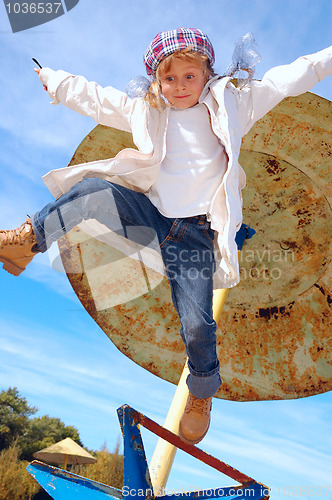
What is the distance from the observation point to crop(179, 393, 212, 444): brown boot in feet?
8.87

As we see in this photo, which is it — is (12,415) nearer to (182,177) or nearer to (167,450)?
(167,450)

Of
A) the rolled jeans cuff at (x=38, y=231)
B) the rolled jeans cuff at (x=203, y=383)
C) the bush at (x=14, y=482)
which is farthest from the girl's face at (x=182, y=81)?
the bush at (x=14, y=482)

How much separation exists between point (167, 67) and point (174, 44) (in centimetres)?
13

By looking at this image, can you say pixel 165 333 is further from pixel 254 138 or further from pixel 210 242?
pixel 210 242

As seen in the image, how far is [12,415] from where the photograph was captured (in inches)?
656

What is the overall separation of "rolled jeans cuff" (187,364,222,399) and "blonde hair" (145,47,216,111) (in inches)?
60.5

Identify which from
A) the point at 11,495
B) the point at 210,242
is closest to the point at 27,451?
the point at 11,495

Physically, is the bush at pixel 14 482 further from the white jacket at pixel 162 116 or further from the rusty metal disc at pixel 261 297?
the white jacket at pixel 162 116

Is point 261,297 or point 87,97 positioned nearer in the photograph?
point 87,97

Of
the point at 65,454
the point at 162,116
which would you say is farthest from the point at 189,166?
the point at 65,454

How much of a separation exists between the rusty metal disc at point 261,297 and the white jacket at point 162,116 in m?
1.73

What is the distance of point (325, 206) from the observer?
496 cm

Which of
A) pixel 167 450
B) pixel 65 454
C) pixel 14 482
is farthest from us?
pixel 14 482

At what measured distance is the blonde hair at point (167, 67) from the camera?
2807 mm
